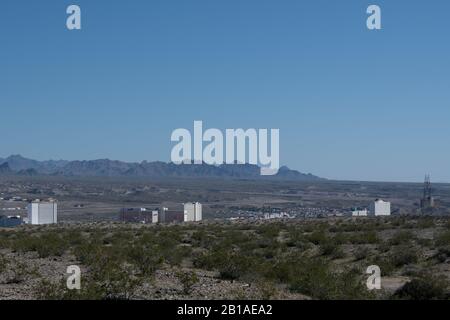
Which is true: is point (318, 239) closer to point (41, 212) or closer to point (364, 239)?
point (364, 239)

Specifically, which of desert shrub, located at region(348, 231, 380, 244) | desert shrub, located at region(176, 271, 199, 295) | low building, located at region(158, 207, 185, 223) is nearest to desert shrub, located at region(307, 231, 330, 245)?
desert shrub, located at region(348, 231, 380, 244)

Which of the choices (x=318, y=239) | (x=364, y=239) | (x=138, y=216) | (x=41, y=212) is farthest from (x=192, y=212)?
(x=364, y=239)

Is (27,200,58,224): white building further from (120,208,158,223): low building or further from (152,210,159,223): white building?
(152,210,159,223): white building
